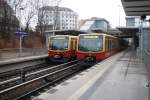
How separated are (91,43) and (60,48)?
3445 millimetres

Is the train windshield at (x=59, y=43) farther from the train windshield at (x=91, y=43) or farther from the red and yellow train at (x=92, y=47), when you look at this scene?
the train windshield at (x=91, y=43)

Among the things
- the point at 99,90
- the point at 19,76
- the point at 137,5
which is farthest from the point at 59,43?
the point at 99,90

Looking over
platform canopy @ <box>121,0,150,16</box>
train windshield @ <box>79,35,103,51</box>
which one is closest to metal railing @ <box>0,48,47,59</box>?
train windshield @ <box>79,35,103,51</box>

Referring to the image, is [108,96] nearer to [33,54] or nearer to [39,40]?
[33,54]

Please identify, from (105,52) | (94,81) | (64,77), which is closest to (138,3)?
(105,52)

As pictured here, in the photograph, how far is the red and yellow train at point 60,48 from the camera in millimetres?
26984

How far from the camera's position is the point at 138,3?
22.5m

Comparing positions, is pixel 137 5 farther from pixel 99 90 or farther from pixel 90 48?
pixel 99 90

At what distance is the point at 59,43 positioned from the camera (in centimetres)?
2739

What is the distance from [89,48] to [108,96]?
15198mm

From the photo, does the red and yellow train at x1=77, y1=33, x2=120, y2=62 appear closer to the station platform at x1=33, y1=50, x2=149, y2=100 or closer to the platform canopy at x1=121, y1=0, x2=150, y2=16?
the platform canopy at x1=121, y1=0, x2=150, y2=16

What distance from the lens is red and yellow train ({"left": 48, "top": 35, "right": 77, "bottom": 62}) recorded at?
1062 inches

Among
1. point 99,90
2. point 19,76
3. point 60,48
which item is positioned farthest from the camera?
point 60,48

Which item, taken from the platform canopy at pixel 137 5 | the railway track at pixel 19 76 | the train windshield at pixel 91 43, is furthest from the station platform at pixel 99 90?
the train windshield at pixel 91 43
